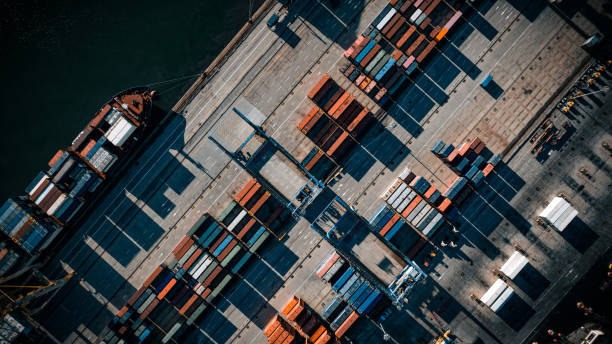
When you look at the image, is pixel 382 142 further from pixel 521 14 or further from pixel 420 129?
pixel 521 14

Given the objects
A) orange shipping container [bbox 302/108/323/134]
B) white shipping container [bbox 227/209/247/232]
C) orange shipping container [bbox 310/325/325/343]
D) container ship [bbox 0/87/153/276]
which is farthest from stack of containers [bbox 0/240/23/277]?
orange shipping container [bbox 302/108/323/134]

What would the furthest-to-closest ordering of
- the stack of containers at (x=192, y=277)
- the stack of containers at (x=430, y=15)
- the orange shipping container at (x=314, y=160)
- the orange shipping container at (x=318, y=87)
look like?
the orange shipping container at (x=314, y=160) < the stack of containers at (x=192, y=277) < the stack of containers at (x=430, y=15) < the orange shipping container at (x=318, y=87)

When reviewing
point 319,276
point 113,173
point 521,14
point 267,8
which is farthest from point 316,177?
point 521,14

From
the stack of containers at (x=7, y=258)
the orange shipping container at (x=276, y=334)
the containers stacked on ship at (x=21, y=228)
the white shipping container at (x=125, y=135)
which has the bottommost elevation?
the stack of containers at (x=7, y=258)

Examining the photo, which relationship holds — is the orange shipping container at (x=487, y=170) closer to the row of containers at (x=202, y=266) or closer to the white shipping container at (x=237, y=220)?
the row of containers at (x=202, y=266)

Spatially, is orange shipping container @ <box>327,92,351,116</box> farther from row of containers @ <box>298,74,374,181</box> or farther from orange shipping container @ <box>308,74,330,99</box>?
orange shipping container @ <box>308,74,330,99</box>

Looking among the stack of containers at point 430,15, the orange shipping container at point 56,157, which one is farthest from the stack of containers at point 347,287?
the orange shipping container at point 56,157
